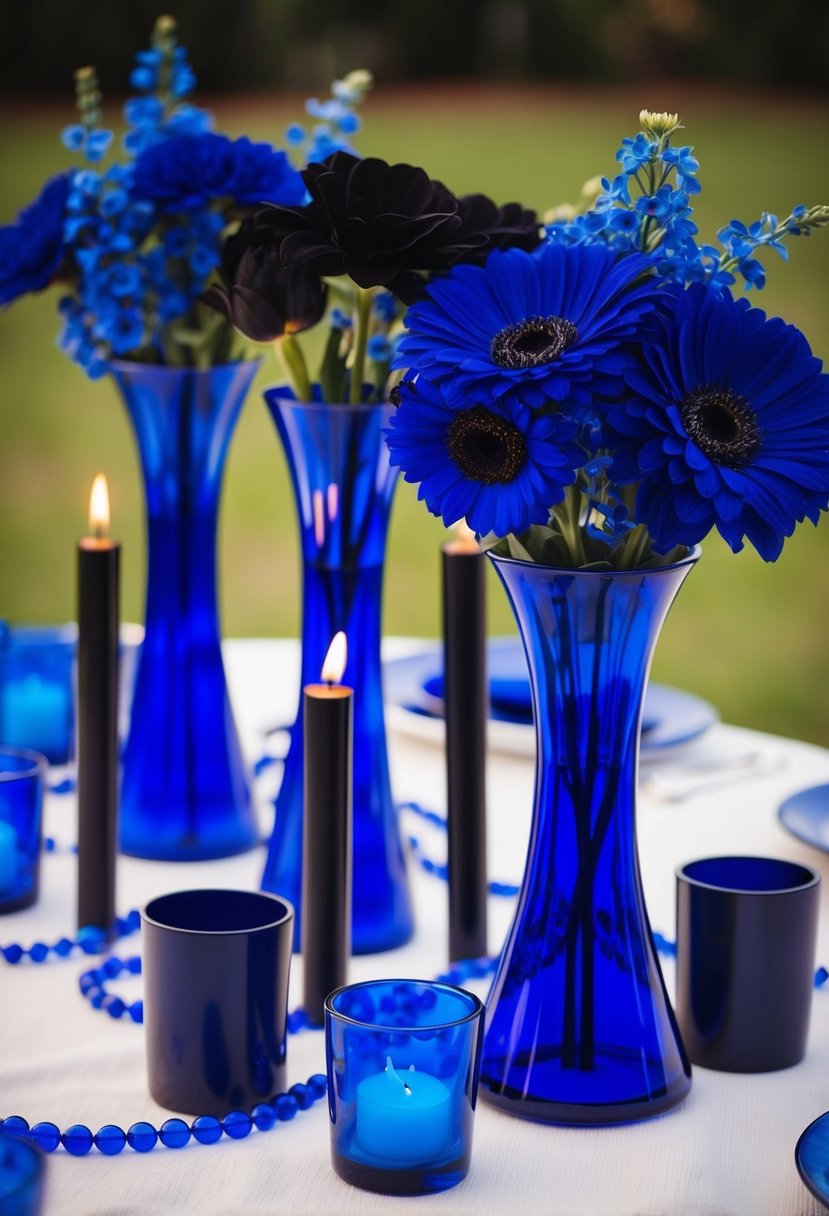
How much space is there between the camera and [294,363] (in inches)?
34.3

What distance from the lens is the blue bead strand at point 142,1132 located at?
0.68 meters

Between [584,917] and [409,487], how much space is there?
3.73 meters

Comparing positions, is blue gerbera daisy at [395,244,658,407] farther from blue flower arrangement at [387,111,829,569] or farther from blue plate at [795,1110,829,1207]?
blue plate at [795,1110,829,1207]

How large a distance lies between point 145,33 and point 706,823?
5314 mm

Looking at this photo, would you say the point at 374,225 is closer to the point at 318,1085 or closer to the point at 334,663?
the point at 334,663

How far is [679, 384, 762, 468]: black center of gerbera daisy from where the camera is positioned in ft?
2.17

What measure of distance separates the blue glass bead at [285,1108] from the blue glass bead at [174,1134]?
0.14 ft

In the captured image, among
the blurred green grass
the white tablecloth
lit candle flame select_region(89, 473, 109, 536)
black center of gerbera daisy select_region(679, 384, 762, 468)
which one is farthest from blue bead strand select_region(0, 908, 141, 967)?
the blurred green grass

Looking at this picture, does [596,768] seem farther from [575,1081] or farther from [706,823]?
[706,823]

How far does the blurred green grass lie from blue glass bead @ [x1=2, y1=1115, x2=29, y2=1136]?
3.02 m

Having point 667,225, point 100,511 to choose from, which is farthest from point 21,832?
point 667,225

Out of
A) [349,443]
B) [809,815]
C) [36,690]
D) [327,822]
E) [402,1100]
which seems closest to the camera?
[402,1100]

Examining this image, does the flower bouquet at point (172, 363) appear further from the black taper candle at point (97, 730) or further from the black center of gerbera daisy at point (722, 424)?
the black center of gerbera daisy at point (722, 424)

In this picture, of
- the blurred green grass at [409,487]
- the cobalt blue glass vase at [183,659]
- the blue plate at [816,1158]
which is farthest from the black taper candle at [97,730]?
the blurred green grass at [409,487]
